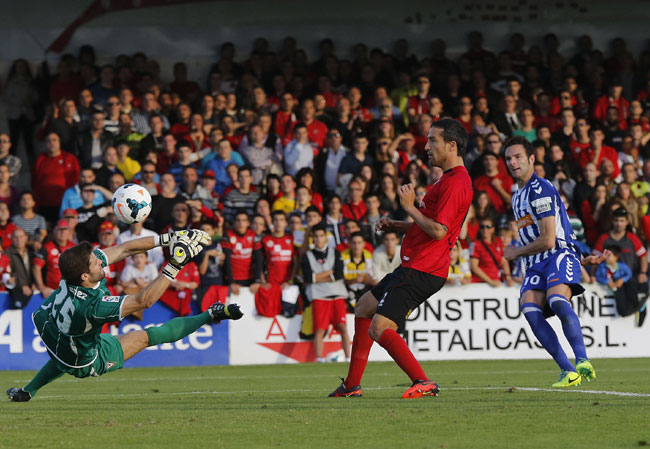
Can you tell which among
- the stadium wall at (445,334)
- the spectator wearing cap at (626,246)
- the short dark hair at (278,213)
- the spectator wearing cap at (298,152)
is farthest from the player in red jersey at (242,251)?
the spectator wearing cap at (626,246)

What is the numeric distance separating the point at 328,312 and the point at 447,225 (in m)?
7.64

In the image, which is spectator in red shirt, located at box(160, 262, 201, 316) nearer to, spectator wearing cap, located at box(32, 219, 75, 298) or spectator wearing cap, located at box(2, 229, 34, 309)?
spectator wearing cap, located at box(32, 219, 75, 298)

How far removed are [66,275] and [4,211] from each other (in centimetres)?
805

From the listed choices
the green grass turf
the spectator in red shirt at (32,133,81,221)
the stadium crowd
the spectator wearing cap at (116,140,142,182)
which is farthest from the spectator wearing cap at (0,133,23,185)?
the green grass turf

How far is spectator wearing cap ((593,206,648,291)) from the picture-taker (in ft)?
53.8

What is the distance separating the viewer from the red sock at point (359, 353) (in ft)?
28.3

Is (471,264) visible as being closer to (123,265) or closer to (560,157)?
(560,157)

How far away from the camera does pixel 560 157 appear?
18219mm

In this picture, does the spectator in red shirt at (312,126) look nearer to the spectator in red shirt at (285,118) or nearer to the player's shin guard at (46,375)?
the spectator in red shirt at (285,118)

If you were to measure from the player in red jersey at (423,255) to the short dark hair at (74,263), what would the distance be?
2247mm

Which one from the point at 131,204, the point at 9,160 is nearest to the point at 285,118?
the point at 9,160

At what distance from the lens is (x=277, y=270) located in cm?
1600

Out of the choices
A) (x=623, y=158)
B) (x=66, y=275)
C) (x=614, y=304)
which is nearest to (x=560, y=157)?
(x=623, y=158)

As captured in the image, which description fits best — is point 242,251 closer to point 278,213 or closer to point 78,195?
point 278,213
